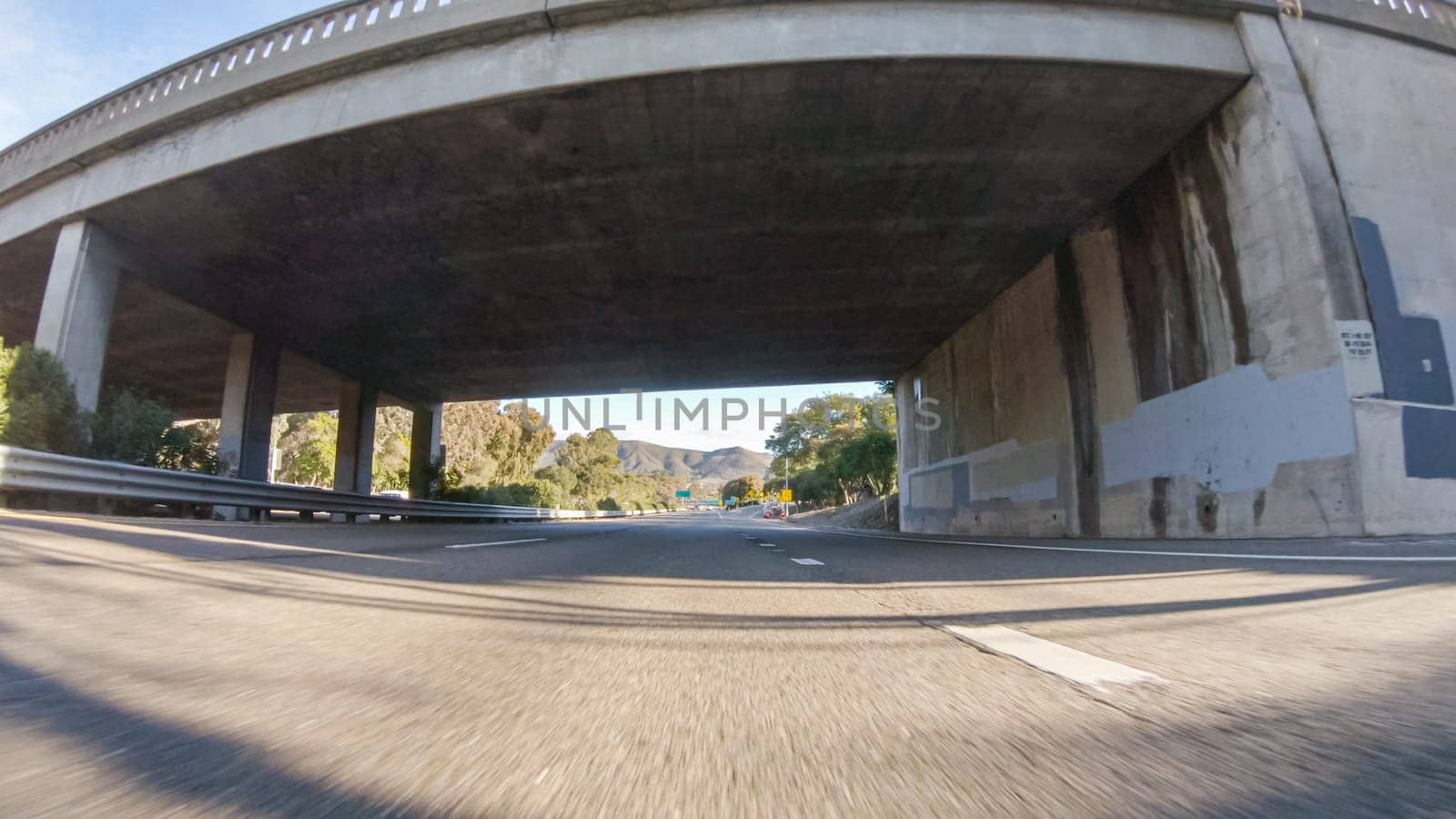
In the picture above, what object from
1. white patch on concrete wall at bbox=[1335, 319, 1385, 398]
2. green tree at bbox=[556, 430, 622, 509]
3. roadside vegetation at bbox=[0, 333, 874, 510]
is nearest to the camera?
white patch on concrete wall at bbox=[1335, 319, 1385, 398]

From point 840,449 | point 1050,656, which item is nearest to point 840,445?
point 840,449

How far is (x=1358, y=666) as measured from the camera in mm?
2455

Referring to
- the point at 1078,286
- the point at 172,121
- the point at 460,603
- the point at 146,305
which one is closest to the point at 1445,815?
the point at 460,603

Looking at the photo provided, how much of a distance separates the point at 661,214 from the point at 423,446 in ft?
72.7

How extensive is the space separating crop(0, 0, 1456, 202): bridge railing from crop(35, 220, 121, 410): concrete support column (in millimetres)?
1526

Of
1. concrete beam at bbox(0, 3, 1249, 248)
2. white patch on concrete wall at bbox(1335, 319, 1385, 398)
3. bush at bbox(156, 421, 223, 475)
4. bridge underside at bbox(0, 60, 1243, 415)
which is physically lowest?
bush at bbox(156, 421, 223, 475)

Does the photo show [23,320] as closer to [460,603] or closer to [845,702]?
[460,603]

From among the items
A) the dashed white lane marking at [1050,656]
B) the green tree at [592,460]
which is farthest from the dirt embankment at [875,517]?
the green tree at [592,460]

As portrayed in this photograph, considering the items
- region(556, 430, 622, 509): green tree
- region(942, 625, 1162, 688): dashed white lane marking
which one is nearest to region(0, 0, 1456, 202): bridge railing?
region(942, 625, 1162, 688): dashed white lane marking

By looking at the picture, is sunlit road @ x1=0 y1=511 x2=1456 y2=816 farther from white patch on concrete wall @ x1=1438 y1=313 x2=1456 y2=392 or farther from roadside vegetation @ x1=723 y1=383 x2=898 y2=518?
roadside vegetation @ x1=723 y1=383 x2=898 y2=518

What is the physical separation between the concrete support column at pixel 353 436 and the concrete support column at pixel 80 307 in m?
12.3

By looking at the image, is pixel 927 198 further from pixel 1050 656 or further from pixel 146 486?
pixel 146 486

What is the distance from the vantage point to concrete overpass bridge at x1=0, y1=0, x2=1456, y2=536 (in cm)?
976

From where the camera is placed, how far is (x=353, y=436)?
2698 centimetres
